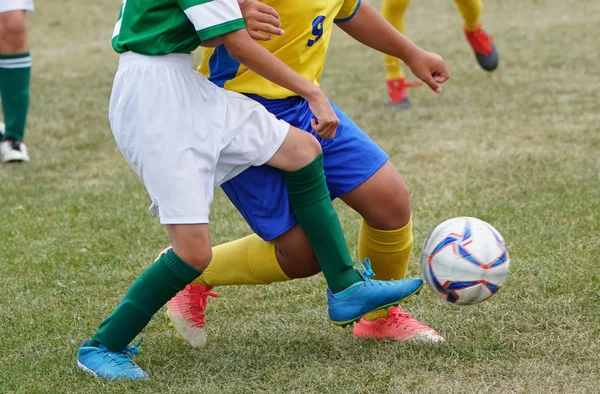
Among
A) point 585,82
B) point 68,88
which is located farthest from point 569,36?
point 68,88

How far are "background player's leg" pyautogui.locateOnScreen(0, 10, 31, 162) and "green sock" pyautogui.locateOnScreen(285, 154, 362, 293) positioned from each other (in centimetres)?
330

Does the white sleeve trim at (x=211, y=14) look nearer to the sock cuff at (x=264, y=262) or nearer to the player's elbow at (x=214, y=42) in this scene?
the player's elbow at (x=214, y=42)

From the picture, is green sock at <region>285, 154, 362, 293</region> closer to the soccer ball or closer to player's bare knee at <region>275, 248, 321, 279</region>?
player's bare knee at <region>275, 248, 321, 279</region>

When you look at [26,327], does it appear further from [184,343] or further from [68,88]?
[68,88]

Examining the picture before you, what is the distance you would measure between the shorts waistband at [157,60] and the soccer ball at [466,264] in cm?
89

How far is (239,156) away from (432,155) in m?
2.80

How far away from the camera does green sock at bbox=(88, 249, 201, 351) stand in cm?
256

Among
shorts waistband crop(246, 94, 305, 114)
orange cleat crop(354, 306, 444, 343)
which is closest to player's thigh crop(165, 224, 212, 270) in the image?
shorts waistband crop(246, 94, 305, 114)

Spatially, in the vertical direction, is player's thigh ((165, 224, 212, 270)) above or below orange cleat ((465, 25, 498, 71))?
above

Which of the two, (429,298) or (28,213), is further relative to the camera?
(28,213)

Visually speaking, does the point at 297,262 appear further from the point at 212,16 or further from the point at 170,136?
the point at 212,16

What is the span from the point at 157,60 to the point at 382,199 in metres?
0.76

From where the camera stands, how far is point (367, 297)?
8.67ft

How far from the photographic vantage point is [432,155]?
519cm
